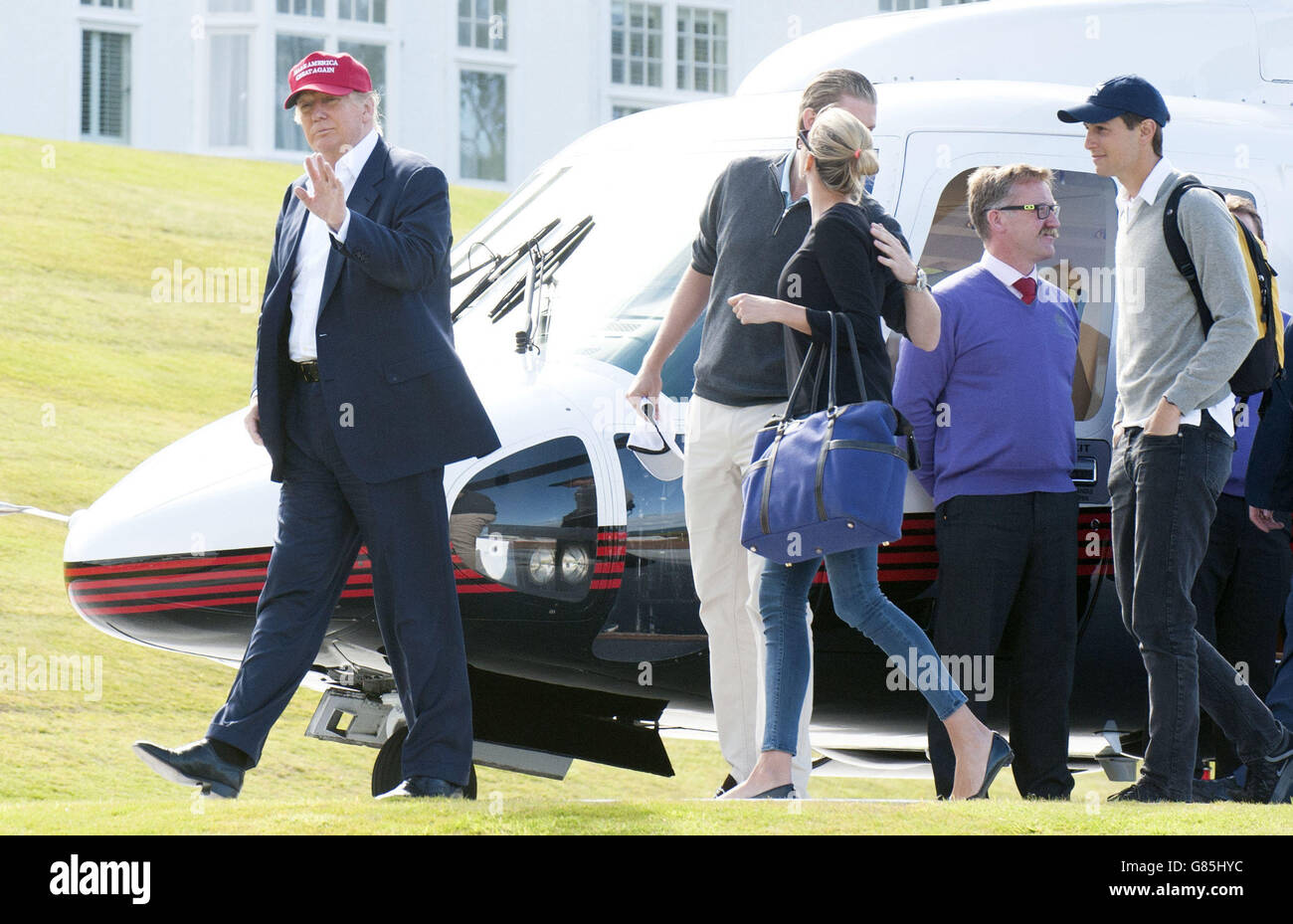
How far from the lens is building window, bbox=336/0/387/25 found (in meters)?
26.1

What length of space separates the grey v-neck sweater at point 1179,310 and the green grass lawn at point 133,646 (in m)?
1.06

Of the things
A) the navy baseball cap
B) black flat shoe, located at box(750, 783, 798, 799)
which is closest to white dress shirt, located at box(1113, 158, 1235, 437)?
the navy baseball cap

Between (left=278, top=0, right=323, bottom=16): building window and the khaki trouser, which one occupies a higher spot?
(left=278, top=0, right=323, bottom=16): building window

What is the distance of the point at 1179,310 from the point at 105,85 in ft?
74.3

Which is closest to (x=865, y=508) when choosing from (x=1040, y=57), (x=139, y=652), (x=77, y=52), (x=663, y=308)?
(x=663, y=308)

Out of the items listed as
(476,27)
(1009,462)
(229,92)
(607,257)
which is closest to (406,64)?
(476,27)

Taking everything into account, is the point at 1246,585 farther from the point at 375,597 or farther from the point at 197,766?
the point at 197,766

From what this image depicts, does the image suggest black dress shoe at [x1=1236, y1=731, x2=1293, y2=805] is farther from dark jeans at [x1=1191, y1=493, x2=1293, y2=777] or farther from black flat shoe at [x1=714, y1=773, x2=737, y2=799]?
black flat shoe at [x1=714, y1=773, x2=737, y2=799]

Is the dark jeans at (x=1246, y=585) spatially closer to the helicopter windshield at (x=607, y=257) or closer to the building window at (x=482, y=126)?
the helicopter windshield at (x=607, y=257)

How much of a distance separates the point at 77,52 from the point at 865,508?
22548mm

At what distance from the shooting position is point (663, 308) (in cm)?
529

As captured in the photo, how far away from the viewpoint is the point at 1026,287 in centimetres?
510

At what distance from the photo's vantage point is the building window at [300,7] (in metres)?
26.1
